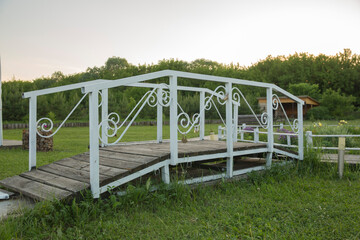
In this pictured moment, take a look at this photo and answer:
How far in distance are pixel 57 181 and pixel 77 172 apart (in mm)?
280

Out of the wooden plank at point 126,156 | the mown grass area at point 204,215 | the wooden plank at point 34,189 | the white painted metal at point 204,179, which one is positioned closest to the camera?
the mown grass area at point 204,215

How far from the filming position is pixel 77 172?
358cm

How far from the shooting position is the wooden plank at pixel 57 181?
3055mm

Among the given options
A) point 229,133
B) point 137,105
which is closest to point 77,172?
point 137,105

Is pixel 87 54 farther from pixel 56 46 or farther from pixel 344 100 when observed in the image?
pixel 344 100

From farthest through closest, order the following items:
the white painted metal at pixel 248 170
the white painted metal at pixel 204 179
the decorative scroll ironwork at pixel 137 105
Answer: the white painted metal at pixel 248 170, the white painted metal at pixel 204 179, the decorative scroll ironwork at pixel 137 105

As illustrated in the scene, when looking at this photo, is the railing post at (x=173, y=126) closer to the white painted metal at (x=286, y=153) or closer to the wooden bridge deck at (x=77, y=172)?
the wooden bridge deck at (x=77, y=172)

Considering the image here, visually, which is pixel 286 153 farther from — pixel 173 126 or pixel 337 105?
pixel 337 105

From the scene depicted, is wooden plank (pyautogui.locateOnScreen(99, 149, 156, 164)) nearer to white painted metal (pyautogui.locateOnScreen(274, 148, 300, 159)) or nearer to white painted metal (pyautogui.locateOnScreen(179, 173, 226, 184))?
white painted metal (pyautogui.locateOnScreen(179, 173, 226, 184))

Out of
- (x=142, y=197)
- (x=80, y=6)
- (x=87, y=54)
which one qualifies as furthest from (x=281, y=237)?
(x=87, y=54)

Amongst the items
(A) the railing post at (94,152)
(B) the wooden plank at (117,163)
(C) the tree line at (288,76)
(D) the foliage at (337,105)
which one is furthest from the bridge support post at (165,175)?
(D) the foliage at (337,105)

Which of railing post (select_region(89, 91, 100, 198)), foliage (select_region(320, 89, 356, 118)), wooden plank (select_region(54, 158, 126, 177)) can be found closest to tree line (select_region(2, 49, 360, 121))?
foliage (select_region(320, 89, 356, 118))

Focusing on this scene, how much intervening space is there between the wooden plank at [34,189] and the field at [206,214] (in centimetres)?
14

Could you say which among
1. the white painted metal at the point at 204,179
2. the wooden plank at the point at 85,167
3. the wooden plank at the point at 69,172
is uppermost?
the wooden plank at the point at 85,167
